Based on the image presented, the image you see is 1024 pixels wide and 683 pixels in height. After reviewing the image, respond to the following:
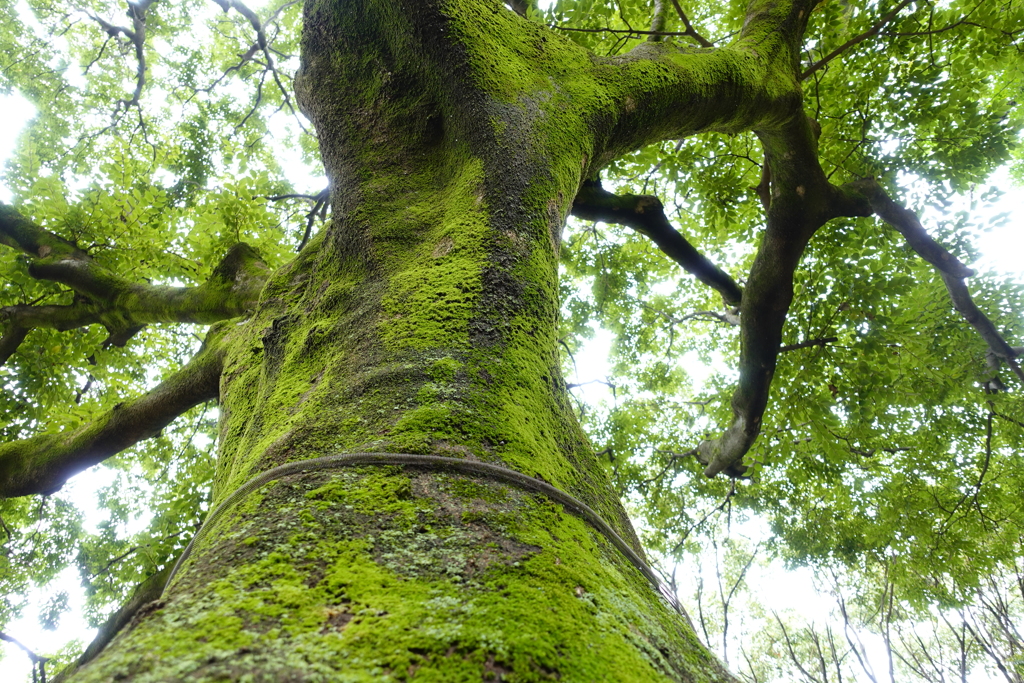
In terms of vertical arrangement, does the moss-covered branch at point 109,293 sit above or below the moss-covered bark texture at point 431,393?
above

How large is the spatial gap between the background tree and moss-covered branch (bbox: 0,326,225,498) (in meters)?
0.02

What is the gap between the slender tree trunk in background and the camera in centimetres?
84

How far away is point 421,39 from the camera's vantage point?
2.60m

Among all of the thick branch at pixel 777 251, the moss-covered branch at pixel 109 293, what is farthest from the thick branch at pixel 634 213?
the moss-covered branch at pixel 109 293

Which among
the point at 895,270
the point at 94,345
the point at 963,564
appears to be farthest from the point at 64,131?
the point at 963,564

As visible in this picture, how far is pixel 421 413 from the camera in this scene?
1449 millimetres

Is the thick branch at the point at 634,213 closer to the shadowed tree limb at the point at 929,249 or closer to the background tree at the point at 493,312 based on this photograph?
the background tree at the point at 493,312

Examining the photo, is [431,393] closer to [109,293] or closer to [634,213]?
[634,213]

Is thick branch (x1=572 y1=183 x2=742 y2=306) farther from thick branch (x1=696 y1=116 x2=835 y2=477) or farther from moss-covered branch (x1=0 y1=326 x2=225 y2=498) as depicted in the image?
moss-covered branch (x1=0 y1=326 x2=225 y2=498)

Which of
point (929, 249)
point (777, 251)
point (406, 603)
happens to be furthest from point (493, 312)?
point (929, 249)

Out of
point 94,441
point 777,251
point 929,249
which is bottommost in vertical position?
point 94,441

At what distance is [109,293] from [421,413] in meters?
4.92

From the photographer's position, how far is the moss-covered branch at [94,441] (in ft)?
12.8

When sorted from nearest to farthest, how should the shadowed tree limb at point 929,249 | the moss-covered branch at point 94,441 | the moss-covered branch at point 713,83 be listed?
1. the moss-covered branch at point 713,83
2. the moss-covered branch at point 94,441
3. the shadowed tree limb at point 929,249
